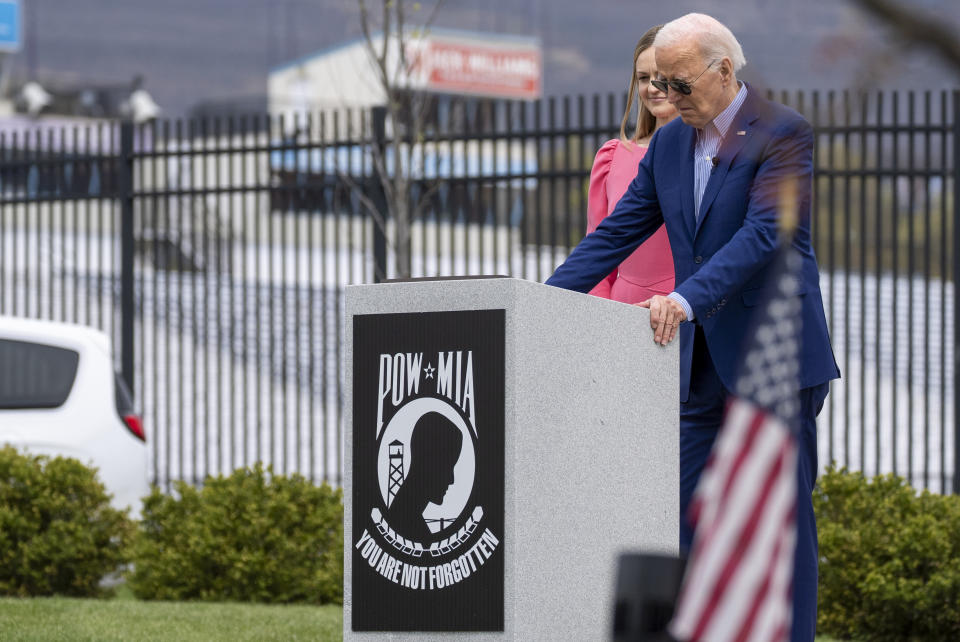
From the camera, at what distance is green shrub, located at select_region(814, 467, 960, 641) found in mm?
5699

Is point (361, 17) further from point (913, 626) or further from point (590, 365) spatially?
point (590, 365)

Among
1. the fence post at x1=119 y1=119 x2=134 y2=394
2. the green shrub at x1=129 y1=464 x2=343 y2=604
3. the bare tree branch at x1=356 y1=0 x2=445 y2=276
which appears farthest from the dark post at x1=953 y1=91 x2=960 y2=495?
the fence post at x1=119 y1=119 x2=134 y2=394

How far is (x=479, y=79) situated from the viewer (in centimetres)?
5538

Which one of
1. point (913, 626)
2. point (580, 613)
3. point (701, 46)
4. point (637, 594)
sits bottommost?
point (913, 626)

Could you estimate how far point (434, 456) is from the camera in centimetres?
295

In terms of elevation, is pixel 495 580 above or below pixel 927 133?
below

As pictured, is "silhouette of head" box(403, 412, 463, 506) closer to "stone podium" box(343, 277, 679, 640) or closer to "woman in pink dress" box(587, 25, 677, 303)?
"stone podium" box(343, 277, 679, 640)

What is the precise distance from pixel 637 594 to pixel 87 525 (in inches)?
226

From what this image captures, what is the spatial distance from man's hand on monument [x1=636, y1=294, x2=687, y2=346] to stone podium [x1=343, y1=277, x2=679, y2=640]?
4.2 inches

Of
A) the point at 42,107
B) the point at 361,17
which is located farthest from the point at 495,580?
the point at 42,107

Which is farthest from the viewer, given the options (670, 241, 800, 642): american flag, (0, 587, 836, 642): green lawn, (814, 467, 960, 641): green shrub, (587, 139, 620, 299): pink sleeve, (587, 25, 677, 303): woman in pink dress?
(814, 467, 960, 641): green shrub

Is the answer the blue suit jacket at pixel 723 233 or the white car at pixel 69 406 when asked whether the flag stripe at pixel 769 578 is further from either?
the white car at pixel 69 406

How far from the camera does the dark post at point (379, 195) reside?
8961mm

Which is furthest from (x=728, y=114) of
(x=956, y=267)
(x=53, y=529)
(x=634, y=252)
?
(x=956, y=267)
